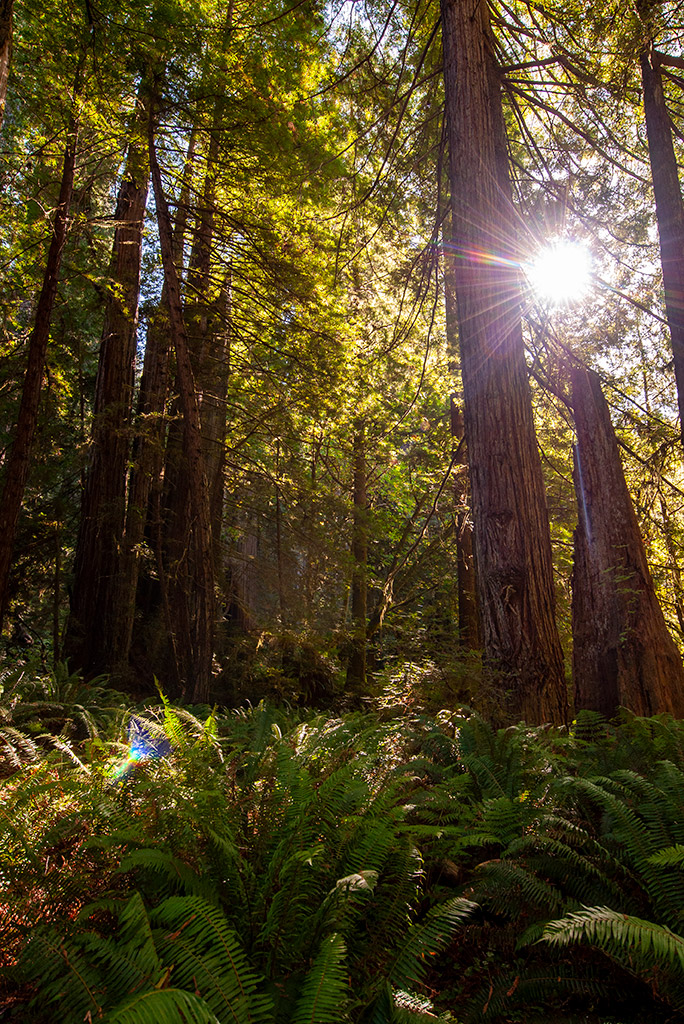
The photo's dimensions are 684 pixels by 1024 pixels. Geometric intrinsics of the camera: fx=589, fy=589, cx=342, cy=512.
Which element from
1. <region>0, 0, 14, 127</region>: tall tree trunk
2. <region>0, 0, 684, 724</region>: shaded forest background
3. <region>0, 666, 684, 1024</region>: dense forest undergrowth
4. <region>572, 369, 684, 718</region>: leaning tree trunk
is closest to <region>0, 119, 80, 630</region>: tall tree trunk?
<region>0, 0, 684, 724</region>: shaded forest background

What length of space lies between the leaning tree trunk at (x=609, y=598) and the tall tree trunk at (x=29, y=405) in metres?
6.09

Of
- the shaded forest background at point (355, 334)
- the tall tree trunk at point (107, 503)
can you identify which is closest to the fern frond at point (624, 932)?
the shaded forest background at point (355, 334)

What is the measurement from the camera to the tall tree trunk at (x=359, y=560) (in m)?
9.95

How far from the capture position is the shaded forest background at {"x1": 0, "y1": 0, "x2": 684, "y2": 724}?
5289 millimetres

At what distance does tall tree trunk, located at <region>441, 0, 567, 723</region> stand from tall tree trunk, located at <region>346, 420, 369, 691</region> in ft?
15.9

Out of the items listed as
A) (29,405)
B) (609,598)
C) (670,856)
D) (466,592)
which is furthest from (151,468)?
(670,856)

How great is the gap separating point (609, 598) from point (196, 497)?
16.8 feet

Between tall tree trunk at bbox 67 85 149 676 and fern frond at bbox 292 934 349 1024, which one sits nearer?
fern frond at bbox 292 934 349 1024

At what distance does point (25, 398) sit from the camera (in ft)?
22.7

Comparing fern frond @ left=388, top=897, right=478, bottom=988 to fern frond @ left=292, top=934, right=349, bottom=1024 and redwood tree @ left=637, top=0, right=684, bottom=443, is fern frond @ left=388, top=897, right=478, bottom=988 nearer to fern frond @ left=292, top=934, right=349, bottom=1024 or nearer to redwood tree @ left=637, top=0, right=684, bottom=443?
fern frond @ left=292, top=934, right=349, bottom=1024

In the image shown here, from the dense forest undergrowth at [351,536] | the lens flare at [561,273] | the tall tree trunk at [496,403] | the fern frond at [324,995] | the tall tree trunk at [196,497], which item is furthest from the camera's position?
the tall tree trunk at [196,497]

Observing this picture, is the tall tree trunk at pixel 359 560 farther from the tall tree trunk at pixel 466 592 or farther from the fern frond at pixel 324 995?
the fern frond at pixel 324 995

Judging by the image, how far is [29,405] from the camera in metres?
6.90

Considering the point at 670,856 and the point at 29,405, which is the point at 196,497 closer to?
the point at 29,405
